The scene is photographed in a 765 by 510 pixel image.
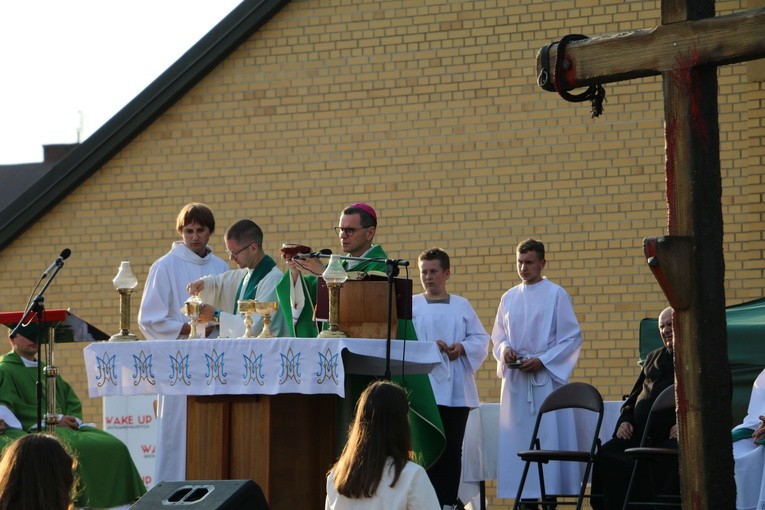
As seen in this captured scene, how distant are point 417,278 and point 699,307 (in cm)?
733

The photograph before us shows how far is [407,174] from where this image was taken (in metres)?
13.8

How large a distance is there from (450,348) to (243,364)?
3315 millimetres

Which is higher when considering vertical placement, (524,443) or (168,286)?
(168,286)

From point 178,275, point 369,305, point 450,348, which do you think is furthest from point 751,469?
point 178,275

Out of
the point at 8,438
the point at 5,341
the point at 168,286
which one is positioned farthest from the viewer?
the point at 5,341

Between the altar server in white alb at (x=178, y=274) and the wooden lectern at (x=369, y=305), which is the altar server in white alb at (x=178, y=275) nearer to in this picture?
the altar server in white alb at (x=178, y=274)

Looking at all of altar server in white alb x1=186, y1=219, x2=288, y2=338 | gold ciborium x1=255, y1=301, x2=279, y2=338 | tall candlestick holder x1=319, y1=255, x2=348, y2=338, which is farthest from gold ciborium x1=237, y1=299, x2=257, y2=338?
tall candlestick holder x1=319, y1=255, x2=348, y2=338

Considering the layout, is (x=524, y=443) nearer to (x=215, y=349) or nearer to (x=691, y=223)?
(x=215, y=349)

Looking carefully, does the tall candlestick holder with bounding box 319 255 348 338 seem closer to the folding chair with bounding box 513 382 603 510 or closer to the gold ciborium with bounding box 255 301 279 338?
the gold ciborium with bounding box 255 301 279 338

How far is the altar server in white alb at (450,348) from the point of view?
1048 centimetres

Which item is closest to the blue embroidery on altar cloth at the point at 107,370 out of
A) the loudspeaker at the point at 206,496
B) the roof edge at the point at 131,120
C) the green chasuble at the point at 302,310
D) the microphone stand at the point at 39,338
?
the microphone stand at the point at 39,338

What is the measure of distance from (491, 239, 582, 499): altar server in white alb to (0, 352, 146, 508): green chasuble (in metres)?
3.07

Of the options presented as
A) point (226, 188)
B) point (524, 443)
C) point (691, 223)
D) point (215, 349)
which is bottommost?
point (524, 443)

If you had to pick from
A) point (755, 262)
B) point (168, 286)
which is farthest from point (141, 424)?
point (755, 262)
